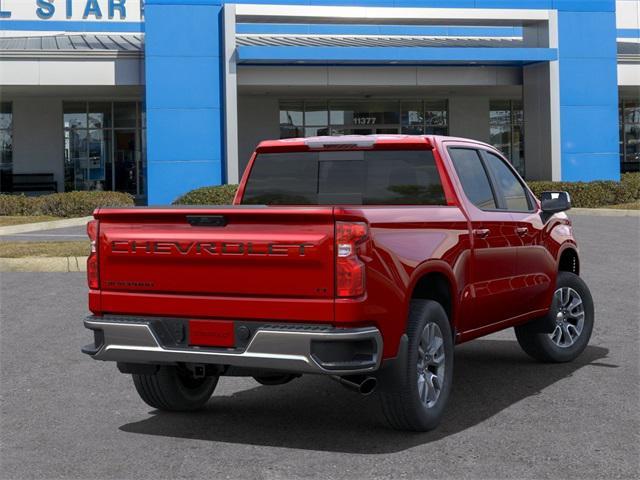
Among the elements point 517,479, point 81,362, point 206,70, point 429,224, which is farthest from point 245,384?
point 206,70

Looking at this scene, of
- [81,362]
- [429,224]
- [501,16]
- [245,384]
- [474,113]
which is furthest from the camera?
[474,113]

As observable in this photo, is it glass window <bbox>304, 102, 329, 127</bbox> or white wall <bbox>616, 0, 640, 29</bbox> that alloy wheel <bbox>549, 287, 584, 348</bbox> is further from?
white wall <bbox>616, 0, 640, 29</bbox>

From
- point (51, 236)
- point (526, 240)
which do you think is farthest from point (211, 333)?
point (51, 236)

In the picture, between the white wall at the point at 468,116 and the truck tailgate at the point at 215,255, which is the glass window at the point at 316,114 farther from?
the truck tailgate at the point at 215,255

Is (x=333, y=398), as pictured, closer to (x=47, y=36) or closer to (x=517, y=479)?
(x=517, y=479)

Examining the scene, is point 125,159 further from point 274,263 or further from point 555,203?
point 274,263

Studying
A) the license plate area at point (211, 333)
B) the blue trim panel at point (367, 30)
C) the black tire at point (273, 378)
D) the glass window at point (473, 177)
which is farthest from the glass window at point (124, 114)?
the license plate area at point (211, 333)

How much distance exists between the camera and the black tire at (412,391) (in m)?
5.43

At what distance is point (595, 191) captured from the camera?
87.6ft

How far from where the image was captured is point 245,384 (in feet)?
23.9

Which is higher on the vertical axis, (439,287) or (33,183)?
(33,183)

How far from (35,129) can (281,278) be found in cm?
3226

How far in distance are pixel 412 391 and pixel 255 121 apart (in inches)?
1229

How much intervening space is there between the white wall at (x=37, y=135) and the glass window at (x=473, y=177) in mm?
30572
